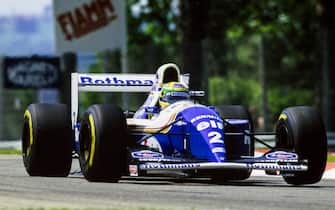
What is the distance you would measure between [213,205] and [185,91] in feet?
12.8

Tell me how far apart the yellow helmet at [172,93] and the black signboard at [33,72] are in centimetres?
1760

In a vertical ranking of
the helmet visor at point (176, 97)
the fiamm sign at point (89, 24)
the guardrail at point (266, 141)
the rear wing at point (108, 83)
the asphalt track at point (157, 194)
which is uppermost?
the fiamm sign at point (89, 24)

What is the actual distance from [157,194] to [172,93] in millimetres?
2897

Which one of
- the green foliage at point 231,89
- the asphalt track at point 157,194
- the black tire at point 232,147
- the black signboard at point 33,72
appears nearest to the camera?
the asphalt track at point 157,194

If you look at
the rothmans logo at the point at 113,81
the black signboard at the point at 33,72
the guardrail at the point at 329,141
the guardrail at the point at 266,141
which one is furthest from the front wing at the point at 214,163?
the black signboard at the point at 33,72

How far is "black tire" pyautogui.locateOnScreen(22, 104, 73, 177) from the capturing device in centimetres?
1415

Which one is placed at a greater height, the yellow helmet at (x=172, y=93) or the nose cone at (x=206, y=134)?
the yellow helmet at (x=172, y=93)

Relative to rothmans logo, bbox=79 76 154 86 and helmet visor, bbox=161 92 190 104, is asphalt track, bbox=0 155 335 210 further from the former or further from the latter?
rothmans logo, bbox=79 76 154 86

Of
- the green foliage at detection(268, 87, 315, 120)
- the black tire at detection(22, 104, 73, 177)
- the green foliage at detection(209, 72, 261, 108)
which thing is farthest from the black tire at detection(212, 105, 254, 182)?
the green foliage at detection(209, 72, 261, 108)

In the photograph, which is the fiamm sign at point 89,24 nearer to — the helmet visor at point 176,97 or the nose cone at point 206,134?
the helmet visor at point 176,97

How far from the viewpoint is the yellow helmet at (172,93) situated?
14625 millimetres

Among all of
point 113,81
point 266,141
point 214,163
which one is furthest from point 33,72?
point 214,163

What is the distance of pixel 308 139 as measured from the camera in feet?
44.9

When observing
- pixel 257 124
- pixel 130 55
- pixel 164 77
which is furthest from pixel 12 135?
pixel 164 77
